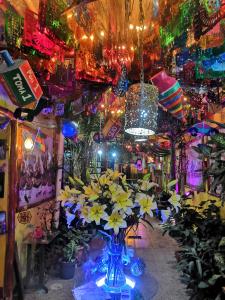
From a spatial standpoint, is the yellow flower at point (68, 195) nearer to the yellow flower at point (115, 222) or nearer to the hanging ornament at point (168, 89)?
the yellow flower at point (115, 222)

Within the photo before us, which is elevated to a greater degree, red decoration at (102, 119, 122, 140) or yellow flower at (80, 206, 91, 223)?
red decoration at (102, 119, 122, 140)

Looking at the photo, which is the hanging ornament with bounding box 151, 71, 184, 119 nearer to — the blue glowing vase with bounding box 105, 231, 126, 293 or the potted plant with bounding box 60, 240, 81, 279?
the blue glowing vase with bounding box 105, 231, 126, 293

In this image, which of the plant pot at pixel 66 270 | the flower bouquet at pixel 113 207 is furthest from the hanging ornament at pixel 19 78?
the plant pot at pixel 66 270

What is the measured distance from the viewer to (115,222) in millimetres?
2096

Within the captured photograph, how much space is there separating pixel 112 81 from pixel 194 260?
9.69 ft

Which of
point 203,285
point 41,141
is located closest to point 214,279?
point 203,285

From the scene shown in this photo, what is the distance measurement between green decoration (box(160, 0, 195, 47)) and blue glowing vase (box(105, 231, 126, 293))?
79.5 inches

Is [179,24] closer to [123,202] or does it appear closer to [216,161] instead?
[216,161]

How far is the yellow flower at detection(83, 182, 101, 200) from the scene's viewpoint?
216cm

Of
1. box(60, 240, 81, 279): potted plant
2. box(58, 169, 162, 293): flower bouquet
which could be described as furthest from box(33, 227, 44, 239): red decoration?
box(58, 169, 162, 293): flower bouquet

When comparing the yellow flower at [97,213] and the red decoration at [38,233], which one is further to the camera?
the red decoration at [38,233]

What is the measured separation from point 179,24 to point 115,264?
2304 millimetres

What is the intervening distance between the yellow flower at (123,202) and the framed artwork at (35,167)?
1893 mm

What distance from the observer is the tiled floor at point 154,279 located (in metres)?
3.38
